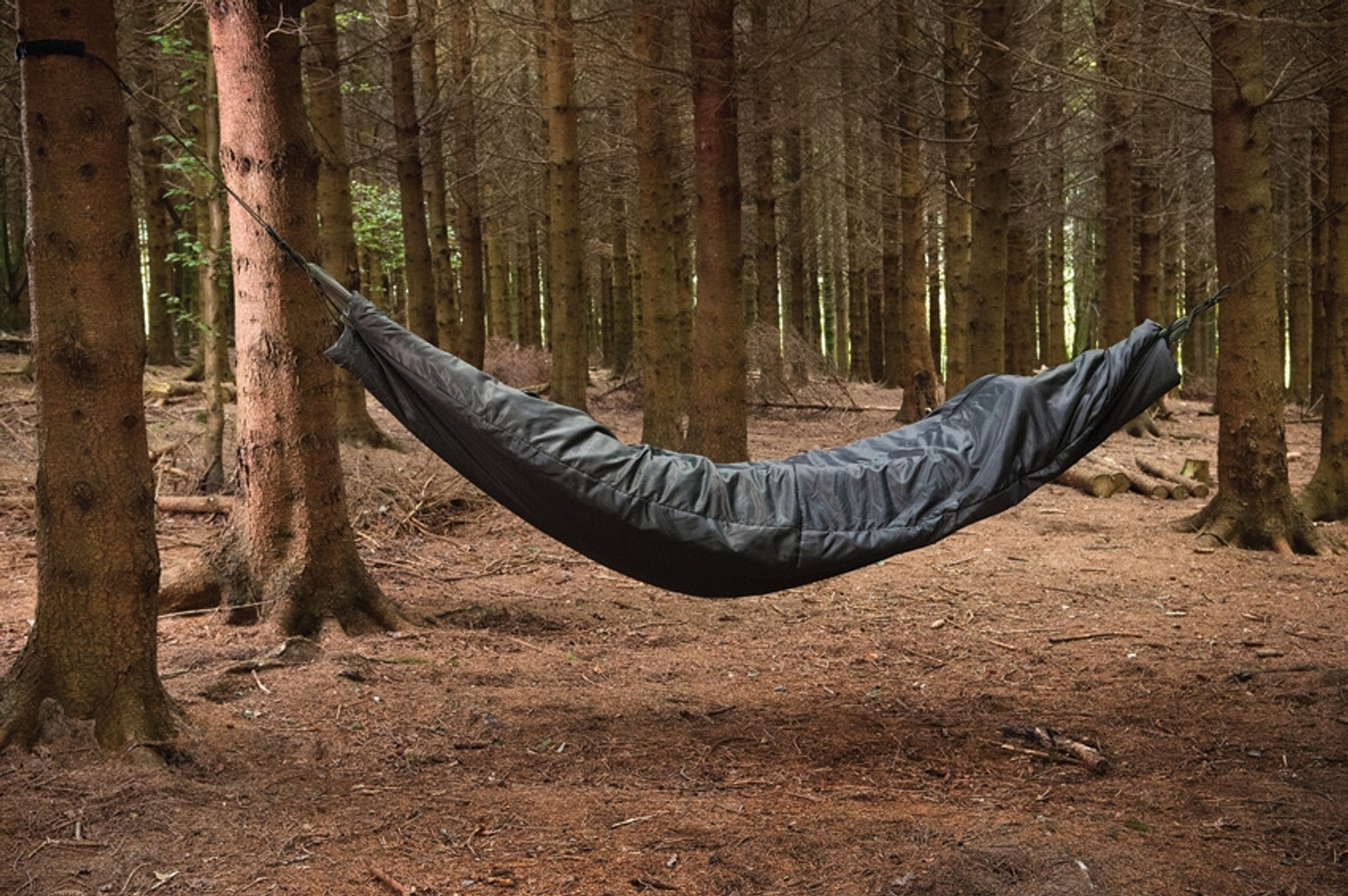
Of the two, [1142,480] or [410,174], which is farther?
[410,174]

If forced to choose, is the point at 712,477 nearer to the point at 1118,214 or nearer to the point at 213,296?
the point at 213,296

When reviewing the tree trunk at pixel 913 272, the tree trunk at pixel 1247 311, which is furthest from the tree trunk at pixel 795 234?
the tree trunk at pixel 1247 311

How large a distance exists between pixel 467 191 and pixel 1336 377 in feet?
28.6

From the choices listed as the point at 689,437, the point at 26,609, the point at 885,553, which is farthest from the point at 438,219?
the point at 885,553

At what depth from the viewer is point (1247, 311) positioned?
241 inches

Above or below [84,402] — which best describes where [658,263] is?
above

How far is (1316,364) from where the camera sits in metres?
13.1

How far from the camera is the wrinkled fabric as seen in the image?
3.28 meters

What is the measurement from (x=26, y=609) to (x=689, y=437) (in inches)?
146

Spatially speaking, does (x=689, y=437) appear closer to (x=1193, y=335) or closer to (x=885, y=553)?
(x=885, y=553)

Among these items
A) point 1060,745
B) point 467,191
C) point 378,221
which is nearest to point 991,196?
point 1060,745

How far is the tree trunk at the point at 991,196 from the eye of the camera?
7258mm

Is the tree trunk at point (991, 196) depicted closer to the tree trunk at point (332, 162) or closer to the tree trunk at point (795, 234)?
the tree trunk at point (332, 162)


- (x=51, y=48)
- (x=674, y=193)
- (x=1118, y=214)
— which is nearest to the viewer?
(x=51, y=48)
